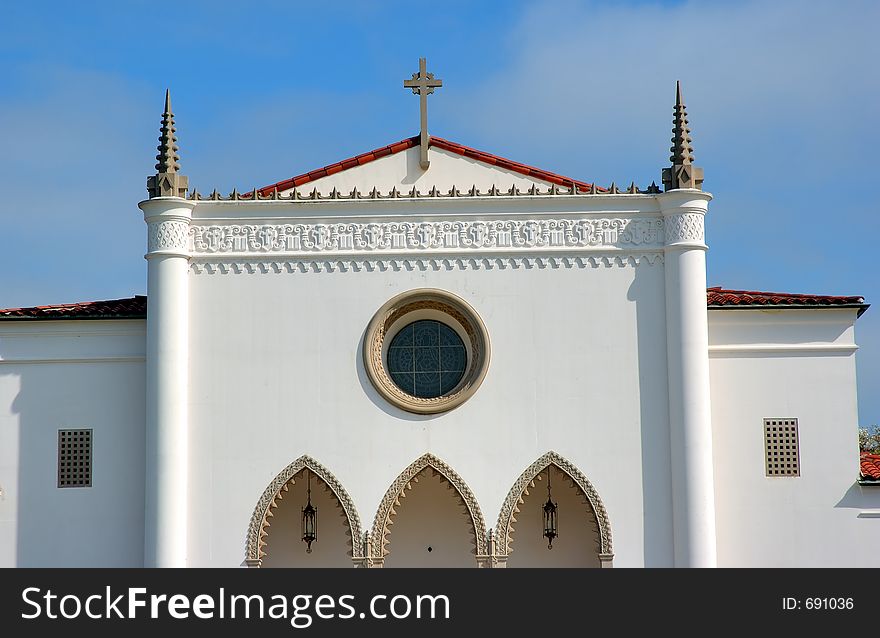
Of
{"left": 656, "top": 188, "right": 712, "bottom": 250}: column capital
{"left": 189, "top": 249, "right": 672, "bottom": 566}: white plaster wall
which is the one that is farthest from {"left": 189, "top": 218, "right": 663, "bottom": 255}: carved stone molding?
{"left": 189, "top": 249, "right": 672, "bottom": 566}: white plaster wall

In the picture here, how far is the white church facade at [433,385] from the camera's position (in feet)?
83.8

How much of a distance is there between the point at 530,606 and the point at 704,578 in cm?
279

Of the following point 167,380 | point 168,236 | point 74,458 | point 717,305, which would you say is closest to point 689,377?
point 717,305

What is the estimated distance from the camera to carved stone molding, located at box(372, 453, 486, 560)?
25438 millimetres

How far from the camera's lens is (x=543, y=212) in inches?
1029

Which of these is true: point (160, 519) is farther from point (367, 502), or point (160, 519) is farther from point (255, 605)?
point (255, 605)

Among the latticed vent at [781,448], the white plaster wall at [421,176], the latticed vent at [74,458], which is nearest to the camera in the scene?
the latticed vent at [781,448]

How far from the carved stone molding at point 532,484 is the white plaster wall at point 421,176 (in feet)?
Result: 16.1

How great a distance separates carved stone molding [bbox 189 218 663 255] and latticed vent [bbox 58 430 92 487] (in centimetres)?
384

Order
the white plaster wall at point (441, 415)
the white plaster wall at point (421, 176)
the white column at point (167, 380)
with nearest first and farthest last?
the white column at point (167, 380) < the white plaster wall at point (441, 415) < the white plaster wall at point (421, 176)

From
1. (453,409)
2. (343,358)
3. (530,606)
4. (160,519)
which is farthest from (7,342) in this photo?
(530,606)

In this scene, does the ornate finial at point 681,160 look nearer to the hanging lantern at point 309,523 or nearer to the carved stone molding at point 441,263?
the carved stone molding at point 441,263

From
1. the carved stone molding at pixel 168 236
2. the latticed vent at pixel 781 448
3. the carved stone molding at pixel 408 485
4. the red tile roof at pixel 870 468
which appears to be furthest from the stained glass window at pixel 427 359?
the red tile roof at pixel 870 468

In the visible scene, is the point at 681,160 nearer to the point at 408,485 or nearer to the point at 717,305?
the point at 717,305
